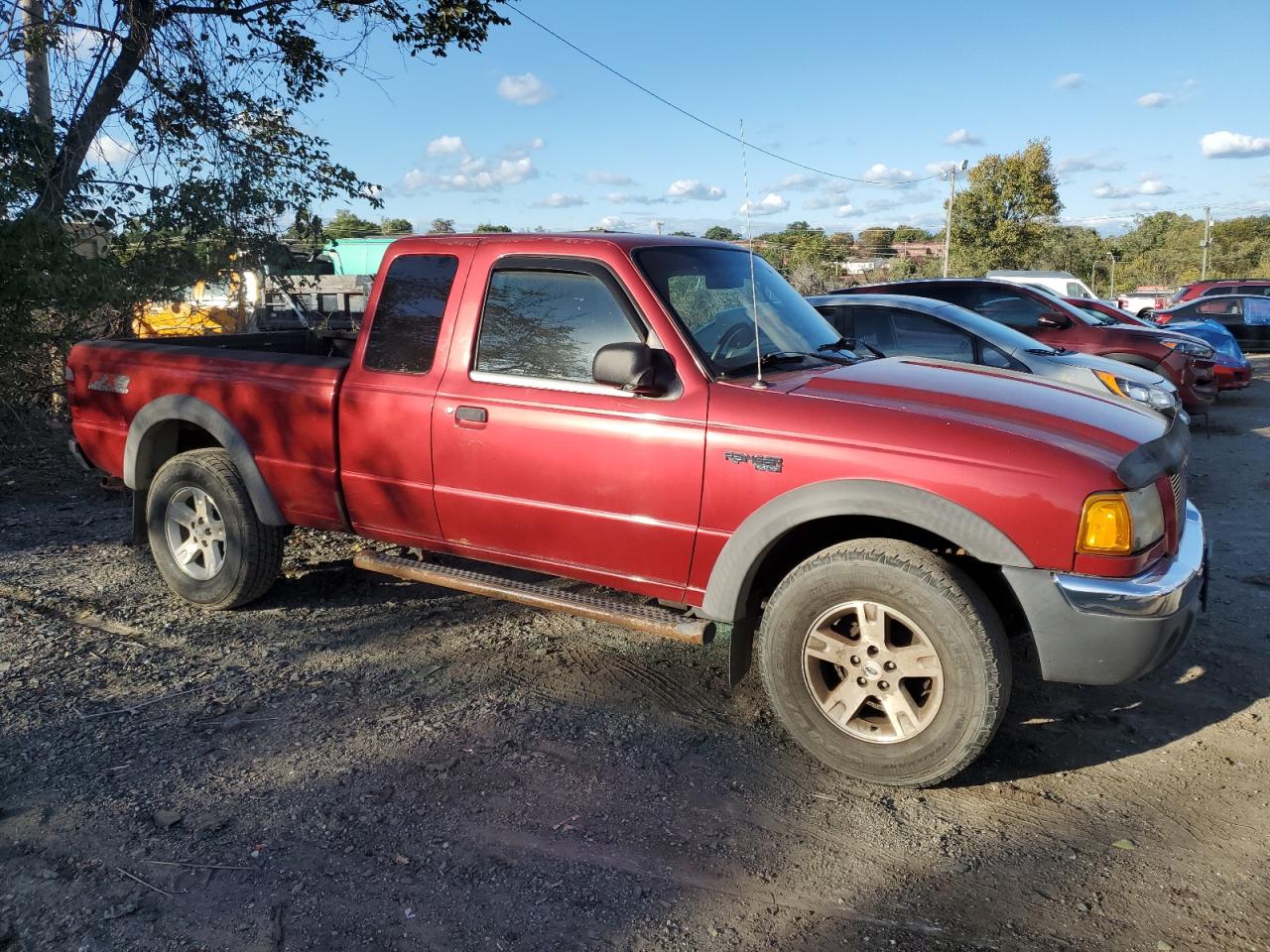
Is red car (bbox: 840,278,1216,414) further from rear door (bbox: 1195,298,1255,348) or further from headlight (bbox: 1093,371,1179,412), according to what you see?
rear door (bbox: 1195,298,1255,348)

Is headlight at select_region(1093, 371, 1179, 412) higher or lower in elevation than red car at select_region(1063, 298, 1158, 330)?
lower

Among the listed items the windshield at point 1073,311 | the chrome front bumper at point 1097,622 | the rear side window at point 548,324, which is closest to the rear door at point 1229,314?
the windshield at point 1073,311

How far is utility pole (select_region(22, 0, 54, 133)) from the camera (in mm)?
8398

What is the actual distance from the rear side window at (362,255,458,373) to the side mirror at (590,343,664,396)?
103 centimetres

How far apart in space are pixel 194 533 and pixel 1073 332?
31.5 ft

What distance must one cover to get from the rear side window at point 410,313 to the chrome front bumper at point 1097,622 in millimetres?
2627

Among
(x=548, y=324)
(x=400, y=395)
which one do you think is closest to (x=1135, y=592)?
(x=548, y=324)

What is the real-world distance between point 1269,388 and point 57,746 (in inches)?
677

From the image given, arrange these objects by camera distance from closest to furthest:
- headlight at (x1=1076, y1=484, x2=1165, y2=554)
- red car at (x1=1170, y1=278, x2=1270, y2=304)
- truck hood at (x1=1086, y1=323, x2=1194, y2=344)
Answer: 1. headlight at (x1=1076, y1=484, x2=1165, y2=554)
2. truck hood at (x1=1086, y1=323, x2=1194, y2=344)
3. red car at (x1=1170, y1=278, x2=1270, y2=304)

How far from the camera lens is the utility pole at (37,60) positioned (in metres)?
8.40

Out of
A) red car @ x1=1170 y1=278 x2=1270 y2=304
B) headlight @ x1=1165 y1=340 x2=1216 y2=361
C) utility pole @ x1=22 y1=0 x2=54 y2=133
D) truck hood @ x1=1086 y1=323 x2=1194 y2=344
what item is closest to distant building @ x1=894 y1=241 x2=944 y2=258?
red car @ x1=1170 y1=278 x2=1270 y2=304

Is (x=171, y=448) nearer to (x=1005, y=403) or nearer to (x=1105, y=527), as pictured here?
(x=1005, y=403)

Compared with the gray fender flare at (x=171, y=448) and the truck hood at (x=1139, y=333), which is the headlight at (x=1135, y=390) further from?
the gray fender flare at (x=171, y=448)

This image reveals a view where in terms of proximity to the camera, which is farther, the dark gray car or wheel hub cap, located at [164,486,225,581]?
the dark gray car
